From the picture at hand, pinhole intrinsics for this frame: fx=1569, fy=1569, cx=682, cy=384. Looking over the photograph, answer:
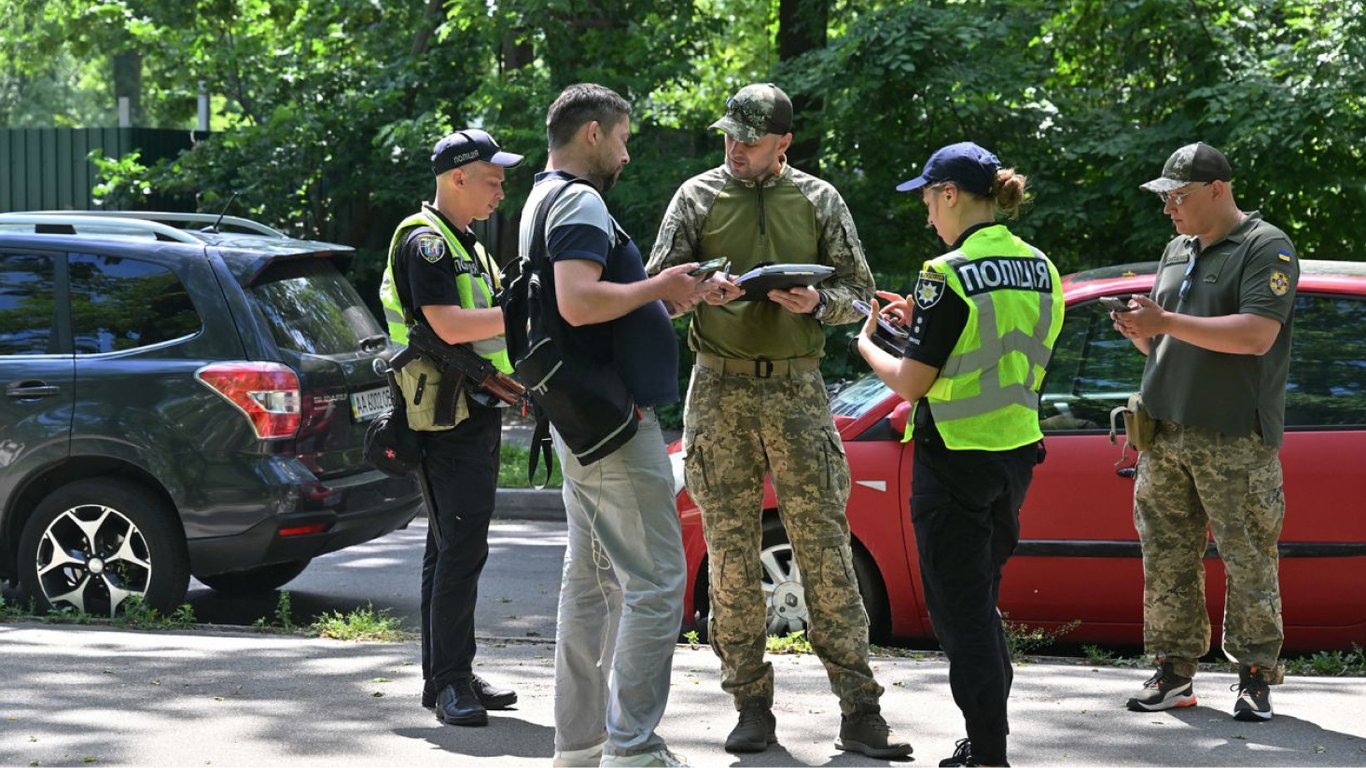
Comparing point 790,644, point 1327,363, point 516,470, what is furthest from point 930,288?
point 516,470

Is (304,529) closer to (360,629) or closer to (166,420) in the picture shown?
(360,629)

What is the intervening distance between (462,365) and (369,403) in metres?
2.26

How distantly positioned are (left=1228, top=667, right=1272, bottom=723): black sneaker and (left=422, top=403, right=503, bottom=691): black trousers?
8.22ft

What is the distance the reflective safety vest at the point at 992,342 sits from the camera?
14.1ft

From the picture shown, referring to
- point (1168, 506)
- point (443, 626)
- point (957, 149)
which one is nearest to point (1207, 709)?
point (1168, 506)

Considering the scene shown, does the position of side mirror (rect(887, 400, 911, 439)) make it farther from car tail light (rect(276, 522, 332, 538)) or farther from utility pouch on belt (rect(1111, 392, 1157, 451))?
car tail light (rect(276, 522, 332, 538))

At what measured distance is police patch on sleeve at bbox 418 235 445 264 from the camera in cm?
498

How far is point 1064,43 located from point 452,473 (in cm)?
988

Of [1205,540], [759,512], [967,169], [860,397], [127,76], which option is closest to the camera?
[967,169]

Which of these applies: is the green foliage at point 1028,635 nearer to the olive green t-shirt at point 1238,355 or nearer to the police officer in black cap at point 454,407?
the olive green t-shirt at point 1238,355

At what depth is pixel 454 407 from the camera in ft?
16.6

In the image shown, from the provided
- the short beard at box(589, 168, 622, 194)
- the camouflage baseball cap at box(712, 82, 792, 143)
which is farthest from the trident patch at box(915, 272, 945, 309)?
the short beard at box(589, 168, 622, 194)

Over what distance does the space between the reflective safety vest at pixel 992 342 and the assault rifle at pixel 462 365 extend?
143cm

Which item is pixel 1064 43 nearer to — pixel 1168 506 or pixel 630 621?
pixel 1168 506
